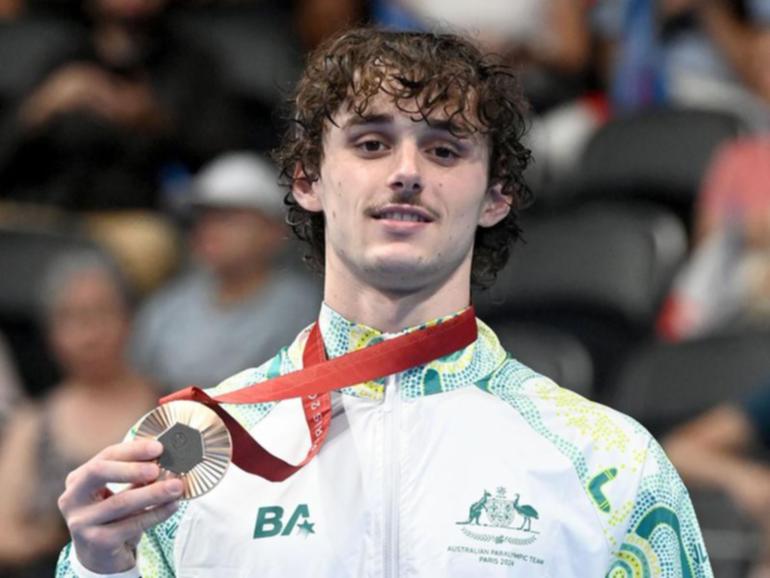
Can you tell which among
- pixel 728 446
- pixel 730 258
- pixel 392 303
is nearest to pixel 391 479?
pixel 392 303

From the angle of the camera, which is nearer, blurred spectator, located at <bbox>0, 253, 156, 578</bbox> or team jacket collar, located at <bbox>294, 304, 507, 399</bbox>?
team jacket collar, located at <bbox>294, 304, 507, 399</bbox>

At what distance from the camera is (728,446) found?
606 centimetres

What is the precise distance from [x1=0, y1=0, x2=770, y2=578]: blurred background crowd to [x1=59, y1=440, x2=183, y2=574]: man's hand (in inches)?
111

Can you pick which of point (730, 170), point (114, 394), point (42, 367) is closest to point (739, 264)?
point (730, 170)

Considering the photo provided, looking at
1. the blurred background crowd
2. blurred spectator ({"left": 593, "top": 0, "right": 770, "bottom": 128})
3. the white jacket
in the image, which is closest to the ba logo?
the white jacket

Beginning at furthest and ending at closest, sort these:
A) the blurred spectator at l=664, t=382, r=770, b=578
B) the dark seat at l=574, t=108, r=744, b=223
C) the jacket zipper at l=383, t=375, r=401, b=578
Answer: the dark seat at l=574, t=108, r=744, b=223 < the blurred spectator at l=664, t=382, r=770, b=578 < the jacket zipper at l=383, t=375, r=401, b=578

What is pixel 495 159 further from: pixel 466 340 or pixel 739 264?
Result: pixel 739 264

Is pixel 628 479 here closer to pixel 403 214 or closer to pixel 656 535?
pixel 656 535

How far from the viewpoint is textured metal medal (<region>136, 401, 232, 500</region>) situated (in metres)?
2.87

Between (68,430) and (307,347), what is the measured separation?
350cm

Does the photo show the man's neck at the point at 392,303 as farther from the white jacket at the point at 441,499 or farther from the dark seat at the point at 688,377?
the dark seat at the point at 688,377

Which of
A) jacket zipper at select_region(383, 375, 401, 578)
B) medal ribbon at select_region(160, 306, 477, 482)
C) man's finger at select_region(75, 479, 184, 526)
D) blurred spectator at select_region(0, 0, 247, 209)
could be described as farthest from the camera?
blurred spectator at select_region(0, 0, 247, 209)

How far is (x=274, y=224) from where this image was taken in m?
7.69

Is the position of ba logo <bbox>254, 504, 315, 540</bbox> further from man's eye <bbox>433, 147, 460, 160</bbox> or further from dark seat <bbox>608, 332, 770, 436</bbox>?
dark seat <bbox>608, 332, 770, 436</bbox>
